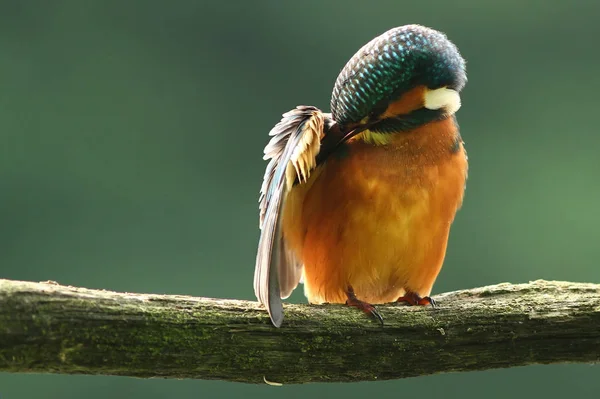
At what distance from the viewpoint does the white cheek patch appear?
8.23 ft

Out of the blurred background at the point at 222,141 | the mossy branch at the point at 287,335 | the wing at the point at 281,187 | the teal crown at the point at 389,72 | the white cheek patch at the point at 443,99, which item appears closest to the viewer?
the mossy branch at the point at 287,335

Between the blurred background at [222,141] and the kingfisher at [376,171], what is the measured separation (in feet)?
13.0

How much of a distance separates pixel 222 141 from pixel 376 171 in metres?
4.62

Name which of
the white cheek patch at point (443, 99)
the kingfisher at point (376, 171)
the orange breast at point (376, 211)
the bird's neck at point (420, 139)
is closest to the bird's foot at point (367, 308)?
the kingfisher at point (376, 171)

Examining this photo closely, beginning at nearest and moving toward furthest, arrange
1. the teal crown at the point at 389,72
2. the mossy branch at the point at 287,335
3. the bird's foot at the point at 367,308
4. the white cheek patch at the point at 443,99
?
the mossy branch at the point at 287,335 → the bird's foot at the point at 367,308 → the teal crown at the point at 389,72 → the white cheek patch at the point at 443,99

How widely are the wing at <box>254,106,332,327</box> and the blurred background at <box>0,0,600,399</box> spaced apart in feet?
12.9

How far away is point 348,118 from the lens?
95.3 inches

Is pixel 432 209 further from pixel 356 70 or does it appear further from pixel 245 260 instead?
pixel 245 260

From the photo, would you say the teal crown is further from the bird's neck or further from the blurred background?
the blurred background

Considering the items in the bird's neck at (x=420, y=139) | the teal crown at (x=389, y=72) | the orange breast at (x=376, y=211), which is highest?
the teal crown at (x=389, y=72)

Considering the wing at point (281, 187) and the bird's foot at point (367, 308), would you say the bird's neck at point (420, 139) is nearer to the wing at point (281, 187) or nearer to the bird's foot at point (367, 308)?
the wing at point (281, 187)

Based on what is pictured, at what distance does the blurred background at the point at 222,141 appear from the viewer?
21.3ft

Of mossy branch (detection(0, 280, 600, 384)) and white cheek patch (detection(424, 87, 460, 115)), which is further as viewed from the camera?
white cheek patch (detection(424, 87, 460, 115))

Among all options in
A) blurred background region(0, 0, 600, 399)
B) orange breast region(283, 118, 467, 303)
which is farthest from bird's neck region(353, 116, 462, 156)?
blurred background region(0, 0, 600, 399)
